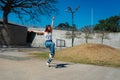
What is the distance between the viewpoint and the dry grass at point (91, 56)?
1226 cm

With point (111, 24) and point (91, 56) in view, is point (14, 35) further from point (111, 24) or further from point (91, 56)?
point (111, 24)

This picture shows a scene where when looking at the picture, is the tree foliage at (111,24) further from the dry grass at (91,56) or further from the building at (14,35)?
the dry grass at (91,56)

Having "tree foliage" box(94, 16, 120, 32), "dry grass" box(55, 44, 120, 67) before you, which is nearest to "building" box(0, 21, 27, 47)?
"dry grass" box(55, 44, 120, 67)

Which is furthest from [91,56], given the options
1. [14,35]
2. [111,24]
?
[111,24]

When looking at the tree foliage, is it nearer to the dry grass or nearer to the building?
the building

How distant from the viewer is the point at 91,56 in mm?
13141

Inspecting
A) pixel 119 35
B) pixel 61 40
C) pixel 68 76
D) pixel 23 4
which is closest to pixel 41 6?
pixel 23 4

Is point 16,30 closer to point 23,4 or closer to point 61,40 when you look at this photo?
point 23,4

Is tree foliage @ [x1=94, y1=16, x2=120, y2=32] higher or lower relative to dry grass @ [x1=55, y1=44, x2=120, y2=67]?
higher

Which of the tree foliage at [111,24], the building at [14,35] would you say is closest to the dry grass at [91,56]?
the building at [14,35]

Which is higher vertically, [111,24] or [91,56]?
[111,24]

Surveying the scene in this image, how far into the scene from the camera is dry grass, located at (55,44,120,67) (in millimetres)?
12258

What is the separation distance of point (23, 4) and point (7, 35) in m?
4.66

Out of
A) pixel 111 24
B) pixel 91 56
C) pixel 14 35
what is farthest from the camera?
pixel 111 24
